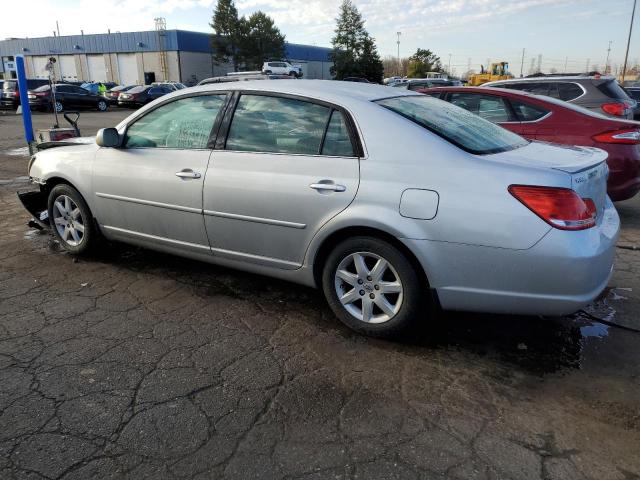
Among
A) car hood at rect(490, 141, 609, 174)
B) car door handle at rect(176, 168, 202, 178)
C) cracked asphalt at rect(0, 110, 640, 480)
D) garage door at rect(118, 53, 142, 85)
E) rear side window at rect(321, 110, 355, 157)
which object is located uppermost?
garage door at rect(118, 53, 142, 85)

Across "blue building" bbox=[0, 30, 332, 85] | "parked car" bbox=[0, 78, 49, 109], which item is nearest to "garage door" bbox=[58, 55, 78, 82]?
"blue building" bbox=[0, 30, 332, 85]

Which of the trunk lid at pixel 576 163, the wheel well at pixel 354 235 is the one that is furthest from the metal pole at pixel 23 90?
the trunk lid at pixel 576 163

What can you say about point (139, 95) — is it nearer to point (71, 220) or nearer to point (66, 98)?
point (66, 98)

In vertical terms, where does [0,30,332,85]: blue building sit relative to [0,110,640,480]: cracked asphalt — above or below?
above

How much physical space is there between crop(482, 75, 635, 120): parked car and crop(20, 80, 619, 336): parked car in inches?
184

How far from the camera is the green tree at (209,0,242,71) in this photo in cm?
5903

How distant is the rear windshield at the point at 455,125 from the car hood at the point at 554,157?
0.10 metres

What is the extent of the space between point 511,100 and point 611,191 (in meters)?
1.59

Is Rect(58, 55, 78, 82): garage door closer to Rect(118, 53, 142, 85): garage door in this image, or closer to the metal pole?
Rect(118, 53, 142, 85): garage door

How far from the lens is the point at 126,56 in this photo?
6088cm

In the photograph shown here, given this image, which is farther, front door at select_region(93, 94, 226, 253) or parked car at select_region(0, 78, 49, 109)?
parked car at select_region(0, 78, 49, 109)

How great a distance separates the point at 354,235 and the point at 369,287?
34 cm

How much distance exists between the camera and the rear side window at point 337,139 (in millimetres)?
3326

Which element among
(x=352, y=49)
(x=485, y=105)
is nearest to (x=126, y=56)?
(x=352, y=49)
